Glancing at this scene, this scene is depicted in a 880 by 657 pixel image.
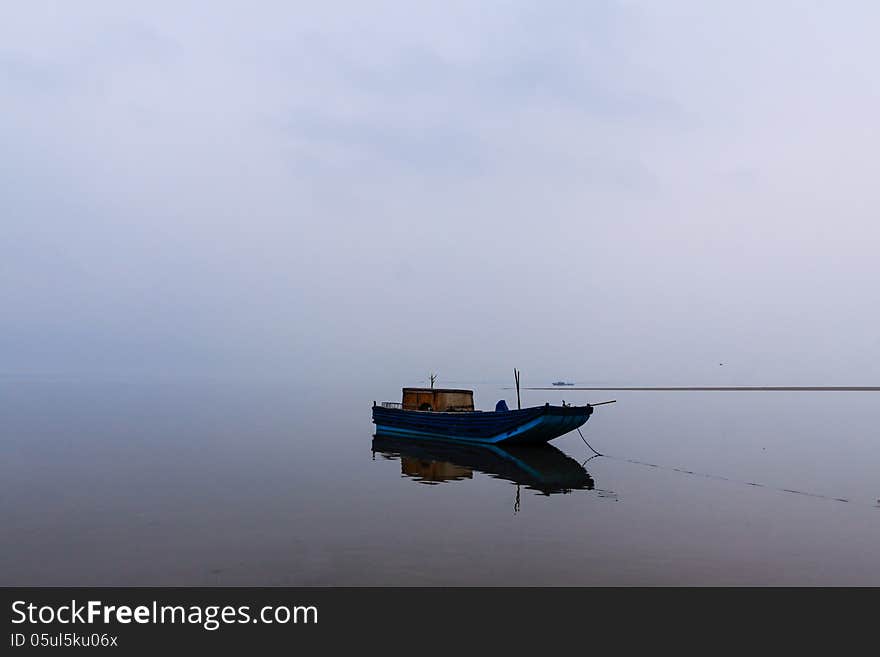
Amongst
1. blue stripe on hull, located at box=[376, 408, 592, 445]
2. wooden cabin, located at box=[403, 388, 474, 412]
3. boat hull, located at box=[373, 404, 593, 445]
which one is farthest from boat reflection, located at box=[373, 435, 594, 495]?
wooden cabin, located at box=[403, 388, 474, 412]

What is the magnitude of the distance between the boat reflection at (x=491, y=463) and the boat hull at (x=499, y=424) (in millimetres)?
966

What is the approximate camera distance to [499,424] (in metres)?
40.8

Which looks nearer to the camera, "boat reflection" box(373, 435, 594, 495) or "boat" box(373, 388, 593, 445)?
"boat reflection" box(373, 435, 594, 495)

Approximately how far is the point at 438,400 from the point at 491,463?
39.0ft

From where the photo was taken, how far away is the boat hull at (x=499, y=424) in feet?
128

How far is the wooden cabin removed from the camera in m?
46.7

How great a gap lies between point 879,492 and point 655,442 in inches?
984

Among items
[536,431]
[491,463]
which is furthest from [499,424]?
[491,463]

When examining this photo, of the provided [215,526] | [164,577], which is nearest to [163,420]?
[215,526]

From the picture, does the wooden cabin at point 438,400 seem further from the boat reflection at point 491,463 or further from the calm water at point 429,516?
the calm water at point 429,516

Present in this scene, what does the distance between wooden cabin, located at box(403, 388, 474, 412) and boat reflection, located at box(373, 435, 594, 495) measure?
2.95 m

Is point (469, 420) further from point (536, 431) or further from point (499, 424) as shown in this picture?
point (536, 431)
